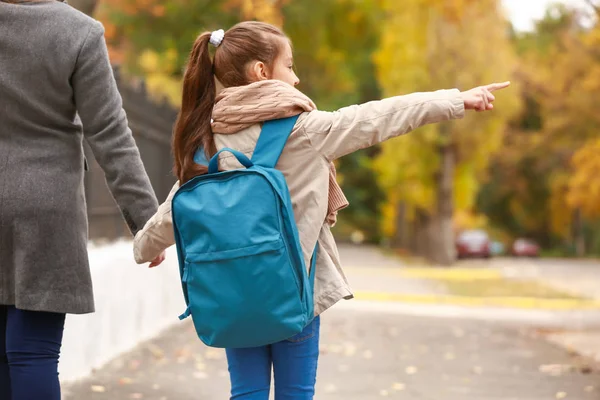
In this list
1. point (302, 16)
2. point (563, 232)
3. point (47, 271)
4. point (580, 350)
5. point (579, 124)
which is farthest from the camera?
point (563, 232)

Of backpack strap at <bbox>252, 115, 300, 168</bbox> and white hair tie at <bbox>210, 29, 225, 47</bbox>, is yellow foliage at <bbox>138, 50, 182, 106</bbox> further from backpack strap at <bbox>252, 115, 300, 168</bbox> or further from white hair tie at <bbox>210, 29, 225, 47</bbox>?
backpack strap at <bbox>252, 115, 300, 168</bbox>

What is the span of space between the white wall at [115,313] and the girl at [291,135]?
3.39 meters

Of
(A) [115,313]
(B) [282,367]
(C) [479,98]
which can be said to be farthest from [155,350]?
(C) [479,98]

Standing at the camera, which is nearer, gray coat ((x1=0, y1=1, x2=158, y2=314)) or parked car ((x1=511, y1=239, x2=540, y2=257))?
gray coat ((x1=0, y1=1, x2=158, y2=314))

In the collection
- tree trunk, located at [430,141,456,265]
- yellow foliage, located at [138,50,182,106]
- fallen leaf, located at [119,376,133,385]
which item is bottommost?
tree trunk, located at [430,141,456,265]

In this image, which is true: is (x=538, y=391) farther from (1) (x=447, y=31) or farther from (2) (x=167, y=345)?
(1) (x=447, y=31)

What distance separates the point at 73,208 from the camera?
329 centimetres

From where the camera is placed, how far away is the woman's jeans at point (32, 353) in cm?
322

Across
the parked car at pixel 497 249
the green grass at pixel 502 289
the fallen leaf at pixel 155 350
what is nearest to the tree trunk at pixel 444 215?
the green grass at pixel 502 289

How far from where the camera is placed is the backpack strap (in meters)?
3.37

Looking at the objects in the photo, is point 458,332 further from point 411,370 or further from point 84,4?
point 84,4

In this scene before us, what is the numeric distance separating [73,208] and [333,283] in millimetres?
836

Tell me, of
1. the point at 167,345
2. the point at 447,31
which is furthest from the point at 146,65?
the point at 167,345

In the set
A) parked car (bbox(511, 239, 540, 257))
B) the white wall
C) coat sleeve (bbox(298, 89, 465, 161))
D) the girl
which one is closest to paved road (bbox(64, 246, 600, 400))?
the white wall
